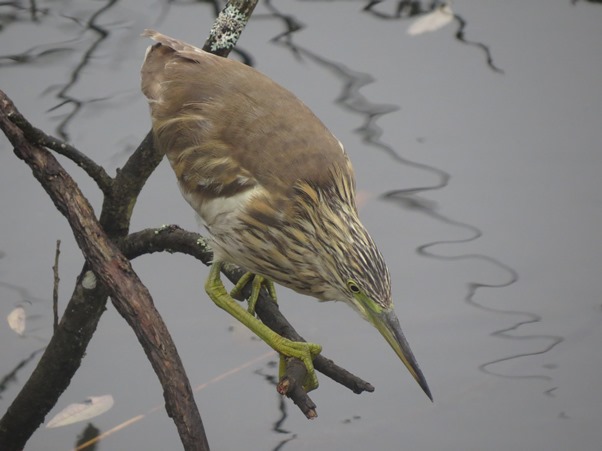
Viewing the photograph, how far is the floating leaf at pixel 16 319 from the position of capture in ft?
17.3

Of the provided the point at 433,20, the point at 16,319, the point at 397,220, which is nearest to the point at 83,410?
the point at 16,319

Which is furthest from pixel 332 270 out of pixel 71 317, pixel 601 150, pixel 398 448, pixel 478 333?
pixel 601 150

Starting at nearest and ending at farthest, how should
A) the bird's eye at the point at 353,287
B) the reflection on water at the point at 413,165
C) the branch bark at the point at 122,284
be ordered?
the branch bark at the point at 122,284, the bird's eye at the point at 353,287, the reflection on water at the point at 413,165

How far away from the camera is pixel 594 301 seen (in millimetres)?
5254

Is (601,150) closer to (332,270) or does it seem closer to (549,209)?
(549,209)

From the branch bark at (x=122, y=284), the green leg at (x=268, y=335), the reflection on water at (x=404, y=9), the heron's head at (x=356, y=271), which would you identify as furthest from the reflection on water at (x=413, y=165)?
the branch bark at (x=122, y=284)

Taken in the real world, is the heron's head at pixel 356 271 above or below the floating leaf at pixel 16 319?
above

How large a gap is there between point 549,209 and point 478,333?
34.4 inches

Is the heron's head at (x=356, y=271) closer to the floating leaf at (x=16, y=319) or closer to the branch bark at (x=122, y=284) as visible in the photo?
the branch bark at (x=122, y=284)

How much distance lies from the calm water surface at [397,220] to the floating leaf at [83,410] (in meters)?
0.05

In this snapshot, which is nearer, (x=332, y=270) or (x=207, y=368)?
(x=332, y=270)

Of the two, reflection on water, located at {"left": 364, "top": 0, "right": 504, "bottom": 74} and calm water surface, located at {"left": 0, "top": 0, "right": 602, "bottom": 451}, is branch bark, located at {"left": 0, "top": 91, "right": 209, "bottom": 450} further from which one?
reflection on water, located at {"left": 364, "top": 0, "right": 504, "bottom": 74}

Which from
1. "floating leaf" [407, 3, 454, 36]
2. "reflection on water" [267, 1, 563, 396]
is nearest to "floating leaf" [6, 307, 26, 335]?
"reflection on water" [267, 1, 563, 396]

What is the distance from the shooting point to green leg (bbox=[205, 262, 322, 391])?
3.16 meters
